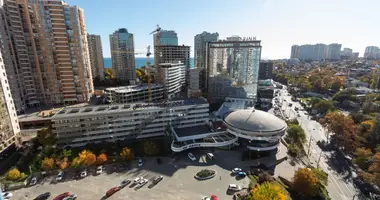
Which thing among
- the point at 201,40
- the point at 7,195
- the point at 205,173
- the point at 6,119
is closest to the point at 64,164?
the point at 7,195

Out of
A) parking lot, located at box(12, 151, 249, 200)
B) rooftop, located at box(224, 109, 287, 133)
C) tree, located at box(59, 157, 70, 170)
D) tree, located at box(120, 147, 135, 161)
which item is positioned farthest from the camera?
rooftop, located at box(224, 109, 287, 133)

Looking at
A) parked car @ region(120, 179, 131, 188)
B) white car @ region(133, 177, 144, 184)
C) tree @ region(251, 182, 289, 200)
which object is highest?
tree @ region(251, 182, 289, 200)

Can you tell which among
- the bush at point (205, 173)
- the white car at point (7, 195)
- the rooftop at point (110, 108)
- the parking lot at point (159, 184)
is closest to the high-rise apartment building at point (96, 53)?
the rooftop at point (110, 108)

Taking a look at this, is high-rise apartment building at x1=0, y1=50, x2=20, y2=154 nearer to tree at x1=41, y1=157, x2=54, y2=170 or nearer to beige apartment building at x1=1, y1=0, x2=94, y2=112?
tree at x1=41, y1=157, x2=54, y2=170

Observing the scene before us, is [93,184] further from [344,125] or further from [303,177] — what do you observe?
[344,125]

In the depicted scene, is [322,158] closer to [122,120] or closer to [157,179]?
[157,179]

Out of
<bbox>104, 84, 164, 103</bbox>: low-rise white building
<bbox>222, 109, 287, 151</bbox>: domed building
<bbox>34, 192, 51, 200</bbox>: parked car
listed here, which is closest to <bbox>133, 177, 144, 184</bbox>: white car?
<bbox>34, 192, 51, 200</bbox>: parked car
